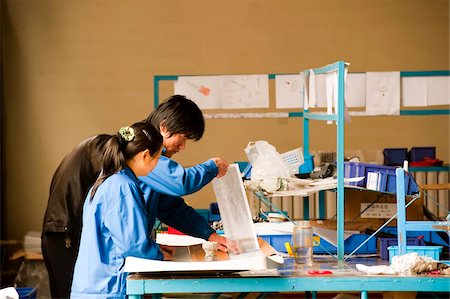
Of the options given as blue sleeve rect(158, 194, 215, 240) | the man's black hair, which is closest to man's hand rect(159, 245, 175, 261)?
blue sleeve rect(158, 194, 215, 240)

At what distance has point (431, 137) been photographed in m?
7.26

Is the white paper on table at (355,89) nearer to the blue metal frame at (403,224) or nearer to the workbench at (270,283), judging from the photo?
the blue metal frame at (403,224)

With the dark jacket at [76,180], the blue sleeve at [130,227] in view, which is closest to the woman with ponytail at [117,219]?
the blue sleeve at [130,227]

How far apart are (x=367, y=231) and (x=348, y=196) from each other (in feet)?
1.03

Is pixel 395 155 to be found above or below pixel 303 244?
above

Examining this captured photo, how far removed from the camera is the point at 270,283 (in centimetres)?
305

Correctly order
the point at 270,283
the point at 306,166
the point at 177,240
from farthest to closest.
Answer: the point at 306,166
the point at 177,240
the point at 270,283

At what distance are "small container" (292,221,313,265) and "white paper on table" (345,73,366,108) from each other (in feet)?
8.09

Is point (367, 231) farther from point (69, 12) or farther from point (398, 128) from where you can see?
point (69, 12)

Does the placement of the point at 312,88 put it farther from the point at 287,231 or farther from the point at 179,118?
the point at 179,118

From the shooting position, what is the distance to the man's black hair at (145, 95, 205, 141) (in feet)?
11.1

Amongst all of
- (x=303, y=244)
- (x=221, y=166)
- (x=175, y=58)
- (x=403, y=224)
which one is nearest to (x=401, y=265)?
(x=403, y=224)

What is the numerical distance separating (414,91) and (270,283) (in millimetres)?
3055

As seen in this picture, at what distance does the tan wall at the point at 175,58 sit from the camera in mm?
7289
